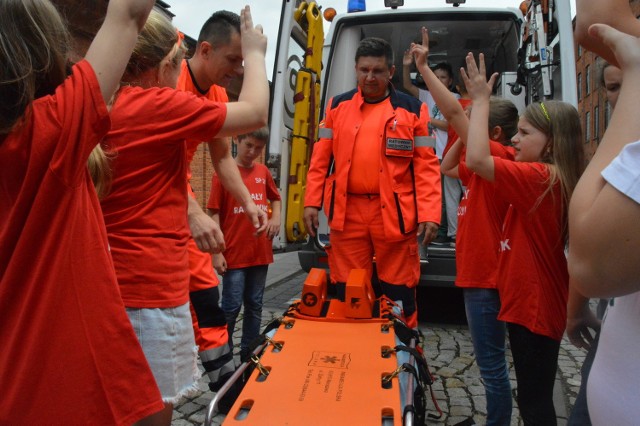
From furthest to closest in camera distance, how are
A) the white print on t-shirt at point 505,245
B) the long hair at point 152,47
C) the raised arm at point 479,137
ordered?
the white print on t-shirt at point 505,245 → the raised arm at point 479,137 → the long hair at point 152,47

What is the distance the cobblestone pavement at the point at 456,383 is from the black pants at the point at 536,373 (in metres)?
0.90

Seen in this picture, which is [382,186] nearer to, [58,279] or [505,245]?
[505,245]

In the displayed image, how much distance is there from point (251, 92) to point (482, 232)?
4.85 feet

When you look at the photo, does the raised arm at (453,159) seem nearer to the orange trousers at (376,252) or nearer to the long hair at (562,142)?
the orange trousers at (376,252)

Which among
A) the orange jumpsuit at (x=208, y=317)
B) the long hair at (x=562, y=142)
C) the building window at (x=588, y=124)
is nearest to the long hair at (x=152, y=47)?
the orange jumpsuit at (x=208, y=317)

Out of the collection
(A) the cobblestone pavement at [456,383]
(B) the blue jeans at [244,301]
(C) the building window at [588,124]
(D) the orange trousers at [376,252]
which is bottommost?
(A) the cobblestone pavement at [456,383]

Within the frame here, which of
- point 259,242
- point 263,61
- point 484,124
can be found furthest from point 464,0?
point 263,61

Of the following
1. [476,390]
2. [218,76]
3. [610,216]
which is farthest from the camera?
[476,390]

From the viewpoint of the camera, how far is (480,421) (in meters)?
3.13

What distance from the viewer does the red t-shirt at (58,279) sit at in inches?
44.1

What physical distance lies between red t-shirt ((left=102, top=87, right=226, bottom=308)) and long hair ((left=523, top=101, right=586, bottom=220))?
1269 millimetres

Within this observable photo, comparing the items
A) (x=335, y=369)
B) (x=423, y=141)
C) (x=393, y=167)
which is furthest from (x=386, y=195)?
(x=335, y=369)

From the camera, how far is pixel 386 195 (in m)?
3.46

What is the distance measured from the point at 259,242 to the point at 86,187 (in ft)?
8.75
